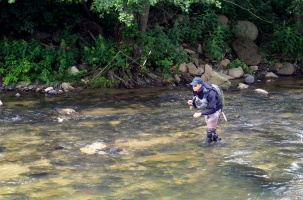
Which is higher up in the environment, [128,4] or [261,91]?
[128,4]

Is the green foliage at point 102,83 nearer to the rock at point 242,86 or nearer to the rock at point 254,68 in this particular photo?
the rock at point 242,86

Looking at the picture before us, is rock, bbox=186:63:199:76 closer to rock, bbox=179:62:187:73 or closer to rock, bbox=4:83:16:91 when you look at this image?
rock, bbox=179:62:187:73

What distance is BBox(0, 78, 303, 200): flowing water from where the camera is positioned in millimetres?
6516

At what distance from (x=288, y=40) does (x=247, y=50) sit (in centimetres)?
196

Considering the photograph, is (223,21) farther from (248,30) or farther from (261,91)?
(261,91)

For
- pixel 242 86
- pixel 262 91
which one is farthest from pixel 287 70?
pixel 262 91

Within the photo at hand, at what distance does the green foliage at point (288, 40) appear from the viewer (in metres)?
19.0

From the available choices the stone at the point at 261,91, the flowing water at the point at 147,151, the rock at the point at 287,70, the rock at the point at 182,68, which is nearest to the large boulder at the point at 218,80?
the stone at the point at 261,91

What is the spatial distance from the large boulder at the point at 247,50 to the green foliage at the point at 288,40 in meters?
1.19

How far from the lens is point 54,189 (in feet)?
21.3

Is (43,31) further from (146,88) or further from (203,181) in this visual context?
(203,181)

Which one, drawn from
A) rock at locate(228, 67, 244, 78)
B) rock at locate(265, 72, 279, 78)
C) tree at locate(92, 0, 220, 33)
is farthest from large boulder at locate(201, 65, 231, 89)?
tree at locate(92, 0, 220, 33)

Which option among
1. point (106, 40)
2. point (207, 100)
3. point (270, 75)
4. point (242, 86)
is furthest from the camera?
point (270, 75)

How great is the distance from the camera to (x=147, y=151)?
8.45 meters
